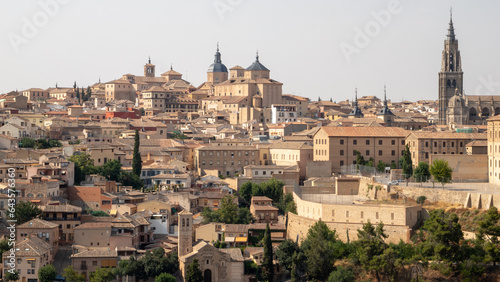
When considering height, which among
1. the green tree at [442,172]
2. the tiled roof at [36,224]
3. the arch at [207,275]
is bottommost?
the arch at [207,275]

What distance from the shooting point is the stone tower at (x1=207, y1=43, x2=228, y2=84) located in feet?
356

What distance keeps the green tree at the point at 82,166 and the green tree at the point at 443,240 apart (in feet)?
60.4

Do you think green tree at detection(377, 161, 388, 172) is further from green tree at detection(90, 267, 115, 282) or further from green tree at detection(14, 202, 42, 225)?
green tree at detection(90, 267, 115, 282)

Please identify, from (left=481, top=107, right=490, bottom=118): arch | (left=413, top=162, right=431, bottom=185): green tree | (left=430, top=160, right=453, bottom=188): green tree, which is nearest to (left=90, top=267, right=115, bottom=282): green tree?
(left=430, top=160, right=453, bottom=188): green tree

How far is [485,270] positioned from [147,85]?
78.5 metres

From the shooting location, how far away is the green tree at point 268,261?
38750 mm

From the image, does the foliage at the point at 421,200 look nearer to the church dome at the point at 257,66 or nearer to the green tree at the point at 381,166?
the green tree at the point at 381,166

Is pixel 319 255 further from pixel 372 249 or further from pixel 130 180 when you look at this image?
pixel 130 180

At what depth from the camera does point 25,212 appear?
40938 millimetres

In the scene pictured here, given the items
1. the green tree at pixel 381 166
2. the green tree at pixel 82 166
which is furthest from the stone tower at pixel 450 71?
the green tree at pixel 82 166

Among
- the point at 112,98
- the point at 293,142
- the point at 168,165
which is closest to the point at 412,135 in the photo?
the point at 293,142

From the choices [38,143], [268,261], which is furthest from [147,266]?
[38,143]

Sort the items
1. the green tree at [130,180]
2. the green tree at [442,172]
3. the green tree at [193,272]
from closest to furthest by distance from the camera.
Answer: the green tree at [193,272], the green tree at [442,172], the green tree at [130,180]

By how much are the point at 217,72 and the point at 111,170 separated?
195ft
